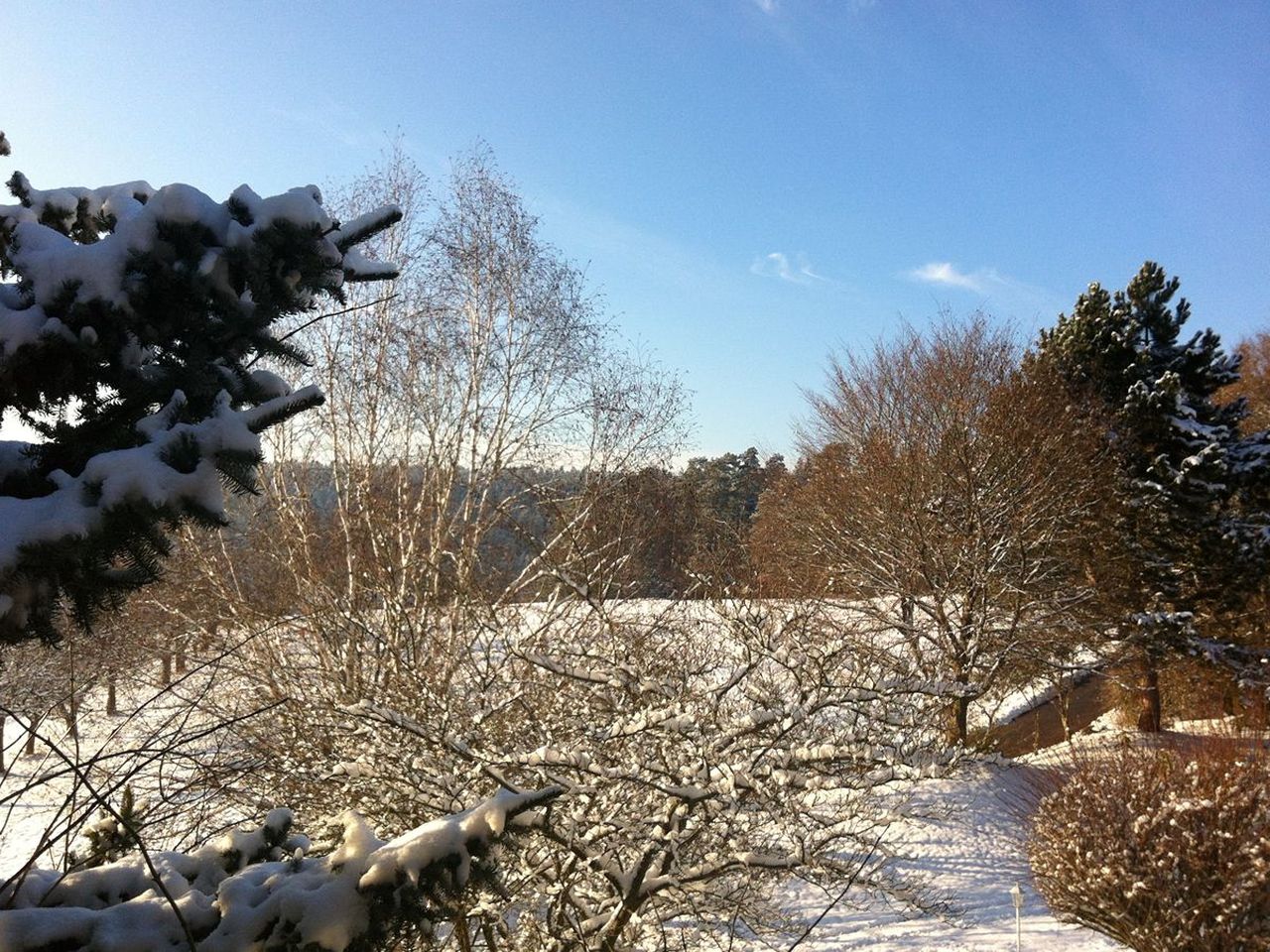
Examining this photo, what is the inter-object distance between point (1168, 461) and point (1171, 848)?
1012cm

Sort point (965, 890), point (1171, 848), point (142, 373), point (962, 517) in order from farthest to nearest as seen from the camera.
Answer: point (962, 517)
point (965, 890)
point (1171, 848)
point (142, 373)

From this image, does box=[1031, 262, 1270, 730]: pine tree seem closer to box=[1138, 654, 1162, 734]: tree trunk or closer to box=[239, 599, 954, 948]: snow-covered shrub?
box=[1138, 654, 1162, 734]: tree trunk

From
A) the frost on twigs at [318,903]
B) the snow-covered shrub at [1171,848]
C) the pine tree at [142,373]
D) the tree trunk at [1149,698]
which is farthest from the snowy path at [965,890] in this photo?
the pine tree at [142,373]

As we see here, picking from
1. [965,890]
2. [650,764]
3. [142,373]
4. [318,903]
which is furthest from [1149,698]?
[142,373]

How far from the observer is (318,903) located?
4.91 ft

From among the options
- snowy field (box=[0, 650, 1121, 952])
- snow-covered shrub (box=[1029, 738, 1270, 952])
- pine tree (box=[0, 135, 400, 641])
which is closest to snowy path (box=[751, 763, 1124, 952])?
snowy field (box=[0, 650, 1121, 952])

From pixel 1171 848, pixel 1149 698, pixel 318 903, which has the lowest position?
pixel 1149 698

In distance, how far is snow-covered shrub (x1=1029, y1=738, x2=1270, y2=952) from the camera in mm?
5219

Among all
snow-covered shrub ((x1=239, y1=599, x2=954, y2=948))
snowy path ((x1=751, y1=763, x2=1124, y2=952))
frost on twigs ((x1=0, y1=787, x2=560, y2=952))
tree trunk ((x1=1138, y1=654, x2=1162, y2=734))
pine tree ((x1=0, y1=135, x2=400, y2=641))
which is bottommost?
snowy path ((x1=751, y1=763, x2=1124, y2=952))

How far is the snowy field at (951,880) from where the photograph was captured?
6.73m

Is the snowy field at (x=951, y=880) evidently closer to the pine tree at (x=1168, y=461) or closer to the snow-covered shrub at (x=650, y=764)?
the snow-covered shrub at (x=650, y=764)

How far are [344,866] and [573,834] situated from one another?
297cm

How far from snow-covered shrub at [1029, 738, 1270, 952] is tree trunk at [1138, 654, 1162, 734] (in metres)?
8.31

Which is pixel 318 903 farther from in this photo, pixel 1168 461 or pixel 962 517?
pixel 1168 461
